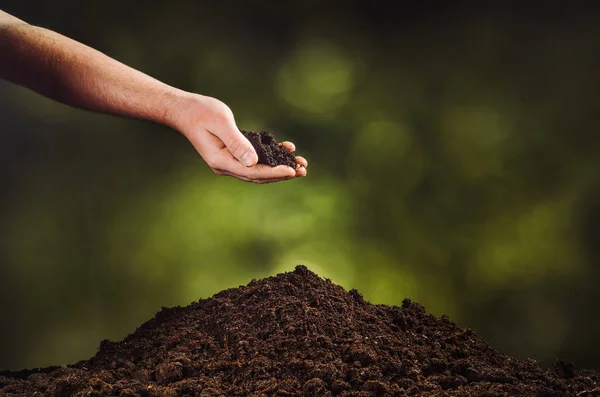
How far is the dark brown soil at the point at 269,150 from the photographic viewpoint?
9.34 ft

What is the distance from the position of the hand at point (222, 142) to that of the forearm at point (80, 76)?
10 centimetres

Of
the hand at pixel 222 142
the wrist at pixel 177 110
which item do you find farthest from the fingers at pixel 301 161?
the wrist at pixel 177 110

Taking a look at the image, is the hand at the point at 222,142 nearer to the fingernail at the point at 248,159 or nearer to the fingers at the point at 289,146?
the fingernail at the point at 248,159

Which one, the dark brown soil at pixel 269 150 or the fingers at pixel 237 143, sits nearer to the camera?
the fingers at pixel 237 143

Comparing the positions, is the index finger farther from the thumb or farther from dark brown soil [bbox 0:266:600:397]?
dark brown soil [bbox 0:266:600:397]

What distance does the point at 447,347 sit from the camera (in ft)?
7.93

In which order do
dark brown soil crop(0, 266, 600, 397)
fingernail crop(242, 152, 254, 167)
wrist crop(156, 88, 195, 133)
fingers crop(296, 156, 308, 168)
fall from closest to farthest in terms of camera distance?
dark brown soil crop(0, 266, 600, 397) → fingernail crop(242, 152, 254, 167) → wrist crop(156, 88, 195, 133) → fingers crop(296, 156, 308, 168)

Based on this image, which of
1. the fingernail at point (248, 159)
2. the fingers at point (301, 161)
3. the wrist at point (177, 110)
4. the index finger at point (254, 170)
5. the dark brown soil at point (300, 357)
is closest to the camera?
the dark brown soil at point (300, 357)

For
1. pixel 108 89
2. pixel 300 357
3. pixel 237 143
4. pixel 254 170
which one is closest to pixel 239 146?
pixel 237 143

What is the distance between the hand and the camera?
278 centimetres

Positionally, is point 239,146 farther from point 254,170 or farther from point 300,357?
point 300,357

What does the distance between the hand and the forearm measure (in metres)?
0.10

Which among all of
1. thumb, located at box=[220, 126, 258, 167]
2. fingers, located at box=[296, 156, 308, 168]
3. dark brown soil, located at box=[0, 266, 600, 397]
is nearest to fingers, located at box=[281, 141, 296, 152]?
fingers, located at box=[296, 156, 308, 168]

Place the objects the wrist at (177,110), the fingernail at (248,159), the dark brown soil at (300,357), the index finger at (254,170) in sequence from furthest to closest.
Result: the wrist at (177,110) → the index finger at (254,170) → the fingernail at (248,159) → the dark brown soil at (300,357)
